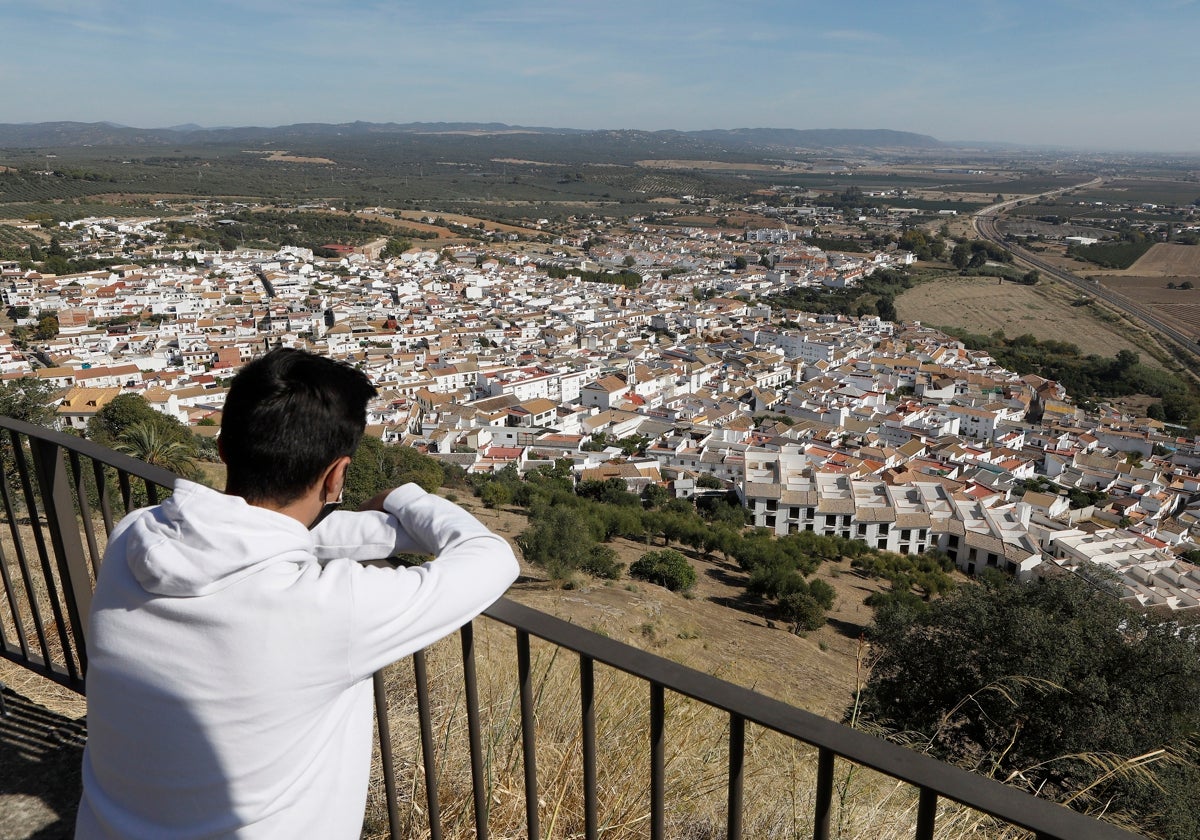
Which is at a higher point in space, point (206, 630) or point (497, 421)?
point (206, 630)

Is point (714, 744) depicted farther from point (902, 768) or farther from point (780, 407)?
point (780, 407)

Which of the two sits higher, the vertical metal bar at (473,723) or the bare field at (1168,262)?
the vertical metal bar at (473,723)

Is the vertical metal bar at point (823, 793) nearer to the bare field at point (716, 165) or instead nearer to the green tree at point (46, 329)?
the green tree at point (46, 329)

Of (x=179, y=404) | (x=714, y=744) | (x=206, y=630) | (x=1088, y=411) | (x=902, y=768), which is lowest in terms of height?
(x=1088, y=411)

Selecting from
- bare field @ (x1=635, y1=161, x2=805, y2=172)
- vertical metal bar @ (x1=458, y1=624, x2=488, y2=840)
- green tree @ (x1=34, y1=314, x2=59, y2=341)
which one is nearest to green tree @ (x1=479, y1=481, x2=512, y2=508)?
vertical metal bar @ (x1=458, y1=624, x2=488, y2=840)

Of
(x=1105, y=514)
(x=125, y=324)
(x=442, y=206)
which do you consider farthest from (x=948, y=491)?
(x=442, y=206)

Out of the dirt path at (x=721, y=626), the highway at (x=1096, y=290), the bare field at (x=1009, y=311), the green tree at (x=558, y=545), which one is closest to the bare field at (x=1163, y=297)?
the highway at (x=1096, y=290)
